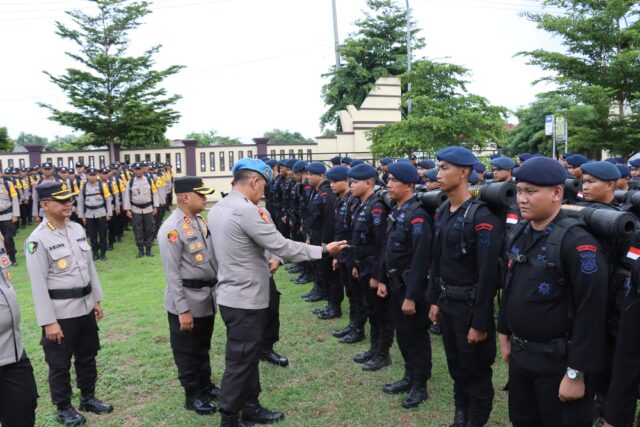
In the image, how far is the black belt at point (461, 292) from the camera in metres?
3.49

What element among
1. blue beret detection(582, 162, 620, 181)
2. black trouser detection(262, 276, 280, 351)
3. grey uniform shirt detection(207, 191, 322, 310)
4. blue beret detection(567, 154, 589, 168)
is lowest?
black trouser detection(262, 276, 280, 351)

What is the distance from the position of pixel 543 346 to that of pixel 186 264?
292 cm

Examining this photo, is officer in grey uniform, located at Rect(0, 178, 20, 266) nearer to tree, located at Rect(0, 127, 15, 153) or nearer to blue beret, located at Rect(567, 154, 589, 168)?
blue beret, located at Rect(567, 154, 589, 168)

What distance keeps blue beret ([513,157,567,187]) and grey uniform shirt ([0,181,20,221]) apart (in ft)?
38.6

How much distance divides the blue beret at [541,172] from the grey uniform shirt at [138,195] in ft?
35.1

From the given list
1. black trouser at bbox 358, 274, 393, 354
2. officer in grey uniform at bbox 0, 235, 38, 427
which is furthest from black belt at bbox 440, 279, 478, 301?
officer in grey uniform at bbox 0, 235, 38, 427

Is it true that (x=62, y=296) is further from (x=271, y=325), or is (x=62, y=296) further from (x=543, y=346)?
(x=543, y=346)

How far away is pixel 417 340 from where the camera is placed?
444cm

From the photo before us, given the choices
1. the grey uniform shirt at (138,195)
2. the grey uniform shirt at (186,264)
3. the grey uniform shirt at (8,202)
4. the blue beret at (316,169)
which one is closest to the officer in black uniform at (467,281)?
the grey uniform shirt at (186,264)

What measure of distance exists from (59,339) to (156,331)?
2.60 m

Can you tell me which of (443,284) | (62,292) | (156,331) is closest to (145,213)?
(156,331)

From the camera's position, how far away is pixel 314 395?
Result: 459 cm

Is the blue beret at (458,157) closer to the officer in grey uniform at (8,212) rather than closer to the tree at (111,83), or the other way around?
the officer in grey uniform at (8,212)

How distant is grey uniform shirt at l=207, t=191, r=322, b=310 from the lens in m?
3.83
